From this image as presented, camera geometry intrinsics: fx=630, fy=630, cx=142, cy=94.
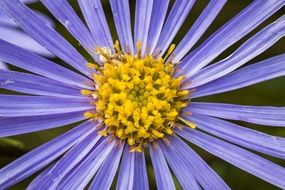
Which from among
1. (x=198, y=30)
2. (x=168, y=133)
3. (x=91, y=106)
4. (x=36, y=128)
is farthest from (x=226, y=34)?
(x=36, y=128)

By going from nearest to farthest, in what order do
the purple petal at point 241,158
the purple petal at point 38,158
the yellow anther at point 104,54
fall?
the purple petal at point 38,158
the purple petal at point 241,158
the yellow anther at point 104,54

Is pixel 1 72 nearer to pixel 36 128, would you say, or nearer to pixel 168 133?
pixel 36 128

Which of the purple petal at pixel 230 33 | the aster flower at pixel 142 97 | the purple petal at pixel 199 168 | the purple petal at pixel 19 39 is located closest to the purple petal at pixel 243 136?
the aster flower at pixel 142 97

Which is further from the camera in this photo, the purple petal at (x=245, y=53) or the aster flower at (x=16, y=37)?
the aster flower at (x=16, y=37)

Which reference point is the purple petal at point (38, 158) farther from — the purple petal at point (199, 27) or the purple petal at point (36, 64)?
the purple petal at point (199, 27)

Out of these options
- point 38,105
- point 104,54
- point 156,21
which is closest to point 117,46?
point 104,54
